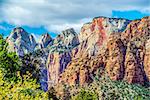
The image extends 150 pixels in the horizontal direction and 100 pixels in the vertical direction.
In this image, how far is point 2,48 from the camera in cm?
4128

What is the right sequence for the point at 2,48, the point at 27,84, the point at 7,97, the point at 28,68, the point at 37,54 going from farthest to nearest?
the point at 37,54 → the point at 28,68 → the point at 2,48 → the point at 27,84 → the point at 7,97

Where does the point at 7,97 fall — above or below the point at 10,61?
below

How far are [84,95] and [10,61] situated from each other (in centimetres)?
8353

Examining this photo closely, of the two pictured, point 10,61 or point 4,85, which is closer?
point 4,85

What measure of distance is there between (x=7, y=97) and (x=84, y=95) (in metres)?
103

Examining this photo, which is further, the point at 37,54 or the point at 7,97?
the point at 37,54

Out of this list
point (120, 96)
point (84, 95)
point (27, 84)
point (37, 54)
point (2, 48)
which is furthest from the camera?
point (120, 96)

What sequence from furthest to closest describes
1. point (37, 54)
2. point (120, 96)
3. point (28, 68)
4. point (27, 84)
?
point (120, 96) < point (37, 54) < point (28, 68) < point (27, 84)

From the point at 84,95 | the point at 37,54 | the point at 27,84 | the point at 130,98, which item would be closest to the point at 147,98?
the point at 130,98

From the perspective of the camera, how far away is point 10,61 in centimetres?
4228

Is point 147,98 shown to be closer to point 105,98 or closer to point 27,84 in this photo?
point 105,98

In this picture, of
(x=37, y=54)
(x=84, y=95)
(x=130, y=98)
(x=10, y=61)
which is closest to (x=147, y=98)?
(x=130, y=98)

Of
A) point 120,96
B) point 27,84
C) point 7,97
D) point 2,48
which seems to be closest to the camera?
point 7,97

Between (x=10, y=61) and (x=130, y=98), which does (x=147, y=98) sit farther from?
(x=10, y=61)
